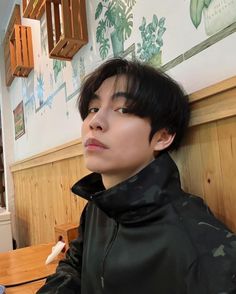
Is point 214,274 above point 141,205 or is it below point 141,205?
below

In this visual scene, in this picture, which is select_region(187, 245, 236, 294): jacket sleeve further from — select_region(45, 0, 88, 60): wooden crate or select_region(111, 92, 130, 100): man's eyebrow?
select_region(45, 0, 88, 60): wooden crate

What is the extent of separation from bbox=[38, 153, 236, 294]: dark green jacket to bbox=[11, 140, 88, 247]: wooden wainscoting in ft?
2.68

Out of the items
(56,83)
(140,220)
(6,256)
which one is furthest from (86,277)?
(56,83)

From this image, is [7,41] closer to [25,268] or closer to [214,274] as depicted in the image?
[25,268]

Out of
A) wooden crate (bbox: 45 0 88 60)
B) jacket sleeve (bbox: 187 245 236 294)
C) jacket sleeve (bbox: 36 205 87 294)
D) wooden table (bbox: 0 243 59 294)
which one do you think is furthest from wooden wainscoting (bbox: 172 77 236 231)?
wooden crate (bbox: 45 0 88 60)

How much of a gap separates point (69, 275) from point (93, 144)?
46 cm

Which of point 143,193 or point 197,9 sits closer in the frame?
point 143,193

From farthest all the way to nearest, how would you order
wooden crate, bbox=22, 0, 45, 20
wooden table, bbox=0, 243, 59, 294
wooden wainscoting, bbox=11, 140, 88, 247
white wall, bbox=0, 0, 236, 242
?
wooden crate, bbox=22, 0, 45, 20 → wooden wainscoting, bbox=11, 140, 88, 247 → wooden table, bbox=0, 243, 59, 294 → white wall, bbox=0, 0, 236, 242

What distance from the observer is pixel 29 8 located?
2094 mm

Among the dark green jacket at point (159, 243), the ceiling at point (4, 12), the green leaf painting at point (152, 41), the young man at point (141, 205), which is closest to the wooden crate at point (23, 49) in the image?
the ceiling at point (4, 12)

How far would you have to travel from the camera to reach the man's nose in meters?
0.77

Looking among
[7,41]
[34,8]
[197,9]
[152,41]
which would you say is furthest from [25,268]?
[7,41]

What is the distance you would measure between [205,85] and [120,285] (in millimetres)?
542

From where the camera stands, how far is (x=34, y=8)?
6.70 ft
